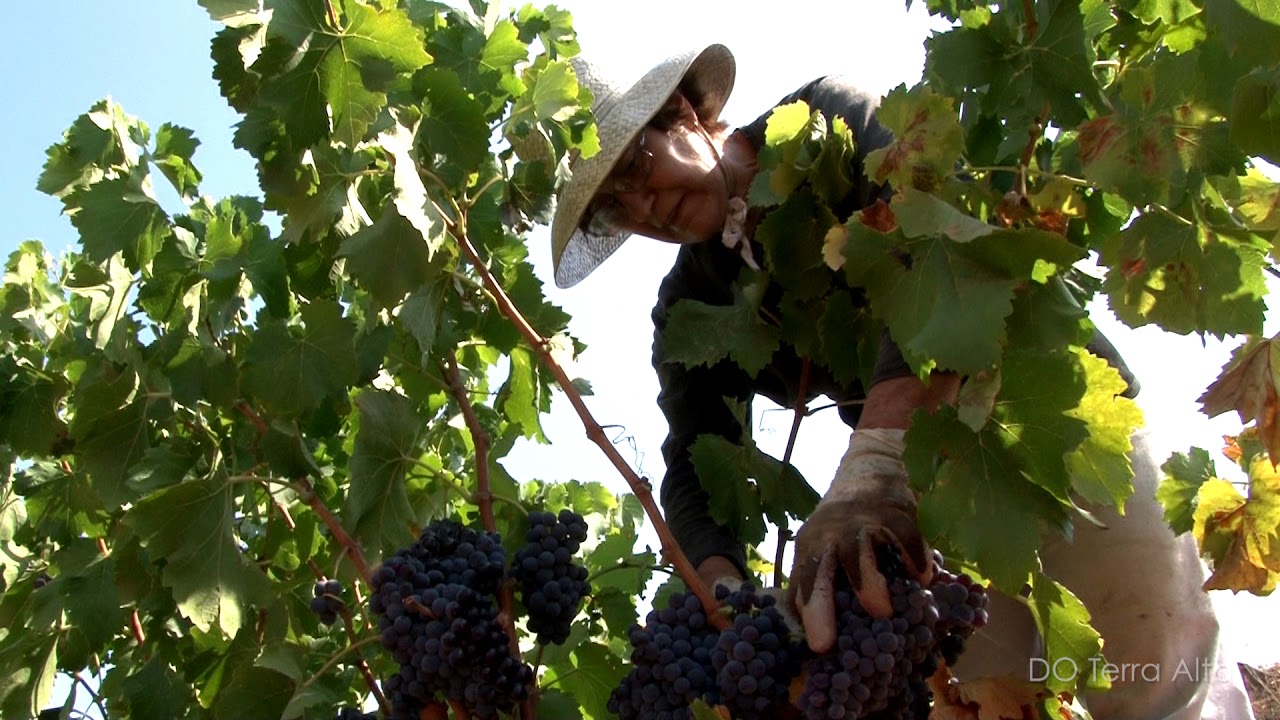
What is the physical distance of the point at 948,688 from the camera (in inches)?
82.0

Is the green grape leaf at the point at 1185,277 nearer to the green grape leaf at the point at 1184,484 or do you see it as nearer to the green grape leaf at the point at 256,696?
the green grape leaf at the point at 1184,484

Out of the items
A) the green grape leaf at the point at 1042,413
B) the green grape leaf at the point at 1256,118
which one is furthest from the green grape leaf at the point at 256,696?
the green grape leaf at the point at 1256,118

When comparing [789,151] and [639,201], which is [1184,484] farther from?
[639,201]

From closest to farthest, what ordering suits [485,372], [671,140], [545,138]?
[545,138] < [671,140] < [485,372]

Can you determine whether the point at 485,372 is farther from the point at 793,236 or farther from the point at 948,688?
the point at 948,688

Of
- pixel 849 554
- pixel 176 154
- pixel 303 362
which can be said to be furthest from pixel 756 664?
pixel 176 154

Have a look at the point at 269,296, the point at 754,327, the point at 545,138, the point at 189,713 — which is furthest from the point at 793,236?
the point at 189,713

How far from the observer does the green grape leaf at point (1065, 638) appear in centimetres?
218

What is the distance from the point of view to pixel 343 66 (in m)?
2.29

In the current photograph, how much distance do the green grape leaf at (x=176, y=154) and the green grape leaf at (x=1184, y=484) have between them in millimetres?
2310

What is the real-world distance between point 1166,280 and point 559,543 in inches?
44.7

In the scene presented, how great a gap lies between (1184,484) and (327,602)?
5.47 feet

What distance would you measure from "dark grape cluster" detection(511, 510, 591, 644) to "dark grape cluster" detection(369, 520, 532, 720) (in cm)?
6

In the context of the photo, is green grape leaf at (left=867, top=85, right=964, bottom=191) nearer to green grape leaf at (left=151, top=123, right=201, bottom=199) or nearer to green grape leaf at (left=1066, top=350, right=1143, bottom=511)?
green grape leaf at (left=1066, top=350, right=1143, bottom=511)
